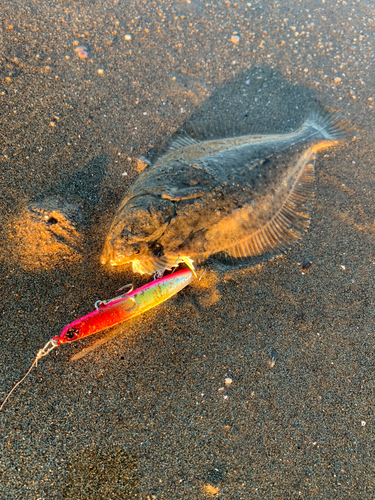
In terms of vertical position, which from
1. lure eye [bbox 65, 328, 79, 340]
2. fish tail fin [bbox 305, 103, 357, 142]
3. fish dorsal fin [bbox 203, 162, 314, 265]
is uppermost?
lure eye [bbox 65, 328, 79, 340]

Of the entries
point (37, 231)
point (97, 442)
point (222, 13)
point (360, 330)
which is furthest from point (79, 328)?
point (222, 13)

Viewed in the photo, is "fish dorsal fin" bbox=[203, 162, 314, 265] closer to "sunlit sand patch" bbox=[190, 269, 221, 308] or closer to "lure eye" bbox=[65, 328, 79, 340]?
"sunlit sand patch" bbox=[190, 269, 221, 308]

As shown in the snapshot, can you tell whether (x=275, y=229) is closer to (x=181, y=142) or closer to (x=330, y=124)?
(x=181, y=142)

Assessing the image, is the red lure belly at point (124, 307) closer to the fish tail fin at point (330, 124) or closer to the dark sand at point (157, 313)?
the dark sand at point (157, 313)

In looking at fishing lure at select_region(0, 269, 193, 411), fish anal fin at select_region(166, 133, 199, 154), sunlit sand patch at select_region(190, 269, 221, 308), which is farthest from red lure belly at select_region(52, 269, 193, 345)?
fish anal fin at select_region(166, 133, 199, 154)

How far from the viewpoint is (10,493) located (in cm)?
210

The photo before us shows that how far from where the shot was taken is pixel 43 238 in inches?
109

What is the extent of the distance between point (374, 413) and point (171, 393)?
176cm

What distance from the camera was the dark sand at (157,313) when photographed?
7.60 ft

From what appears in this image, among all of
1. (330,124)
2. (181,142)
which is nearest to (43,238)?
(181,142)

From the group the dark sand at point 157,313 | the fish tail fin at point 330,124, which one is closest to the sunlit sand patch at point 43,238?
the dark sand at point 157,313

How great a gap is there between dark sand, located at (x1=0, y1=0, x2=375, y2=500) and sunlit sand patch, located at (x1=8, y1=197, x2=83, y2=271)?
13 mm

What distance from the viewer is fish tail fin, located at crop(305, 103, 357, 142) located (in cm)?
402

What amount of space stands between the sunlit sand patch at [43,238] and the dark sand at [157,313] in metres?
0.01
